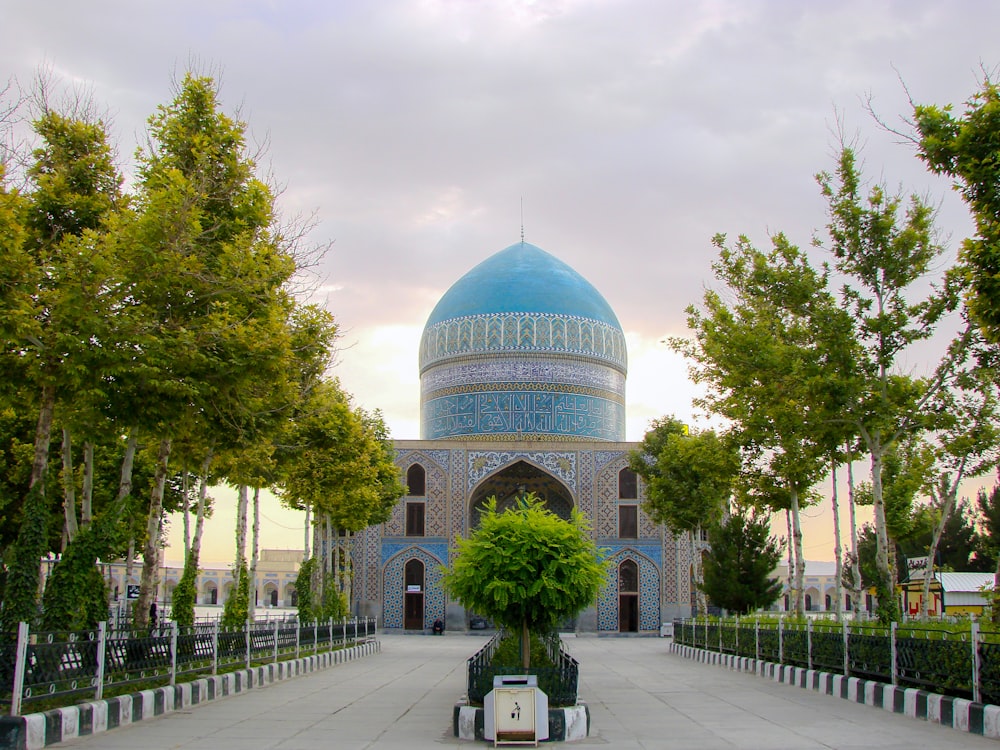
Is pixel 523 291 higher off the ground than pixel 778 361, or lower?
higher

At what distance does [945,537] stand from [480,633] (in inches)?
767

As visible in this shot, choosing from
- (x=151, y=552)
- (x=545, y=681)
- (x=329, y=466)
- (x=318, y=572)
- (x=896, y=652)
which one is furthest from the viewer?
(x=318, y=572)

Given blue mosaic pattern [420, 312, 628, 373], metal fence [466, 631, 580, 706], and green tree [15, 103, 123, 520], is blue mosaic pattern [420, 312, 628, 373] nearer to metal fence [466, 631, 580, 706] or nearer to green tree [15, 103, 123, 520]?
green tree [15, 103, 123, 520]

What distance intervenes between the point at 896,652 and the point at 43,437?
9371 millimetres

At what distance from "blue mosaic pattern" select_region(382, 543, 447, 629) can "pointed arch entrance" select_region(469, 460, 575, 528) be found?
2192 mm

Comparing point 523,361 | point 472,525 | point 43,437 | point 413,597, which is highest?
point 523,361

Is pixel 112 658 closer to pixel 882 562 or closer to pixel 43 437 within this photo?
pixel 43 437

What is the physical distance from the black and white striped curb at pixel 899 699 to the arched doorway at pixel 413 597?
20985 millimetres

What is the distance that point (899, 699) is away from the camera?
34.9 ft

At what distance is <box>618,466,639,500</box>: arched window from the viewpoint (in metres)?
37.1

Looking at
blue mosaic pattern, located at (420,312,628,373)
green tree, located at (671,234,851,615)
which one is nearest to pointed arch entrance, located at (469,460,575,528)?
blue mosaic pattern, located at (420,312,628,373)

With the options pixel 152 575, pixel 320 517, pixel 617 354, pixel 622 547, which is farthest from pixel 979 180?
pixel 617 354

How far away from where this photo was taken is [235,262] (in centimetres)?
1185

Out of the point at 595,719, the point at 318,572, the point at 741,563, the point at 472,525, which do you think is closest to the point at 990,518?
the point at 741,563
